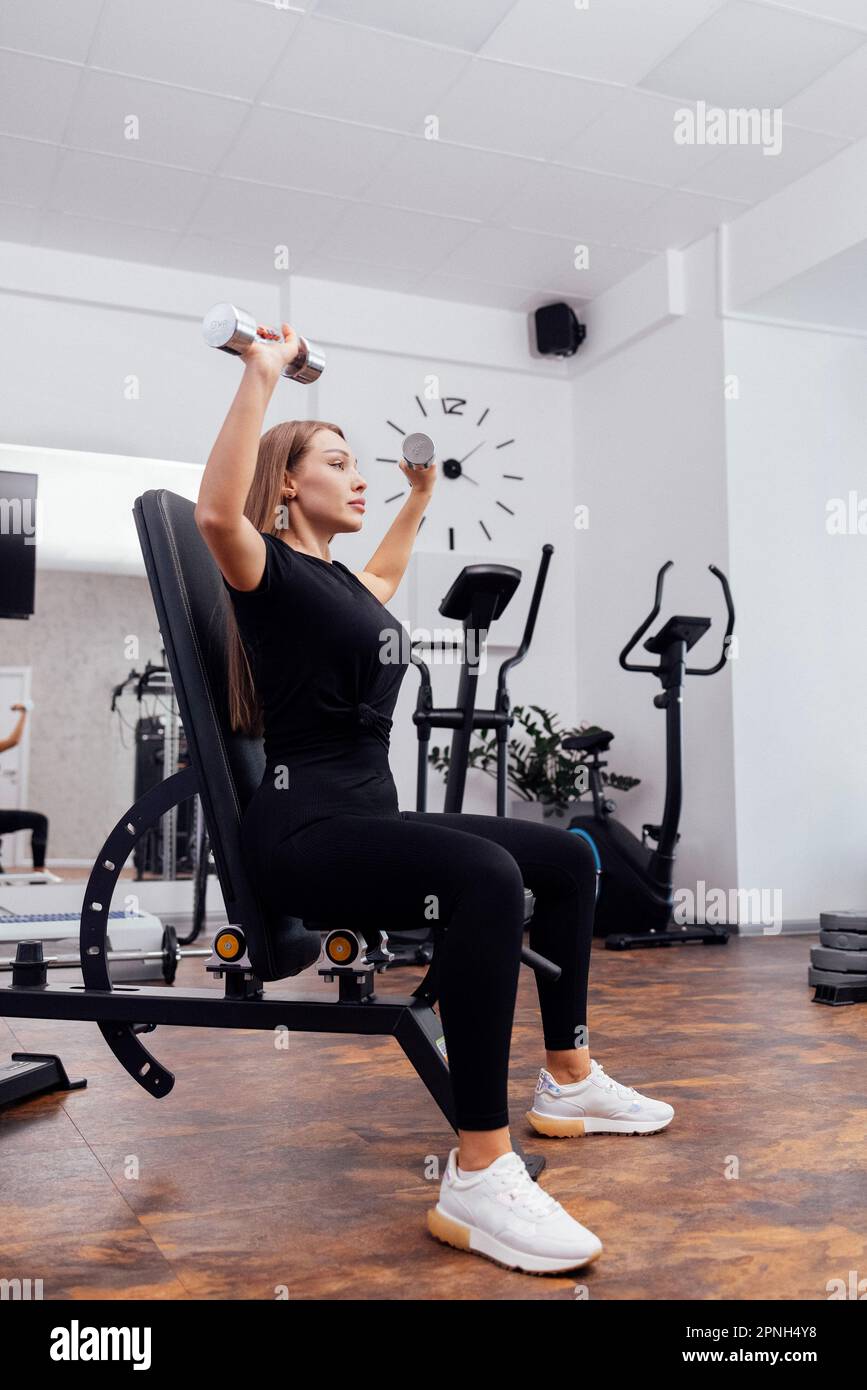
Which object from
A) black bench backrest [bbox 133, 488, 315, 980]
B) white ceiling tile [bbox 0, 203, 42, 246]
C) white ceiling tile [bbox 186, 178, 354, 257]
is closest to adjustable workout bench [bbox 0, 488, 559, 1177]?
black bench backrest [bbox 133, 488, 315, 980]

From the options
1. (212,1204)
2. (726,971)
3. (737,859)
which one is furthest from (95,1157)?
(737,859)

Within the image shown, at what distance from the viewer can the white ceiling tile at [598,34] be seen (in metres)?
3.60

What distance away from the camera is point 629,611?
5.52 metres

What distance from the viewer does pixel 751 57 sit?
12.6 feet

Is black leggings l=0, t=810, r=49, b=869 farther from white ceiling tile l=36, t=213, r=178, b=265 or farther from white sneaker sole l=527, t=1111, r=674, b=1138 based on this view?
white sneaker sole l=527, t=1111, r=674, b=1138

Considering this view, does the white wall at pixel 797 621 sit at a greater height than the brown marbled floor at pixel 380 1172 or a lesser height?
greater

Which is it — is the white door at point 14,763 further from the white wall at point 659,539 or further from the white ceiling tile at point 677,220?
the white ceiling tile at point 677,220

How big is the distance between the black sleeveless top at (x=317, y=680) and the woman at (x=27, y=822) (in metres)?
3.65

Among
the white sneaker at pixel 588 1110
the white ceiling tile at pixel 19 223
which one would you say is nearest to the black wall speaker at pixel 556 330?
the white ceiling tile at pixel 19 223

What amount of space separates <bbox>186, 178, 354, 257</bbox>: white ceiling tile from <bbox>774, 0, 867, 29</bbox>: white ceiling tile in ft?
6.18

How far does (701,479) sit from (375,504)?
147cm

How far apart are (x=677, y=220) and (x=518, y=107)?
42.7 inches

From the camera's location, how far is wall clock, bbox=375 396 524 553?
5566mm
